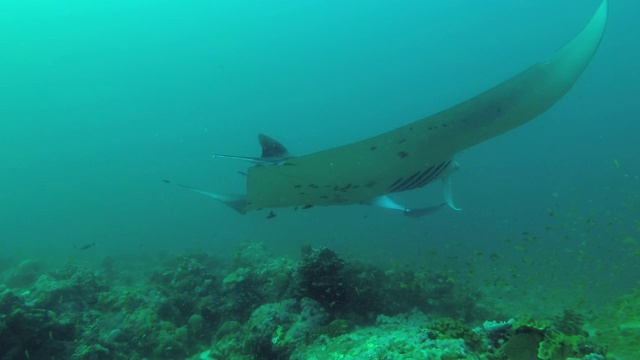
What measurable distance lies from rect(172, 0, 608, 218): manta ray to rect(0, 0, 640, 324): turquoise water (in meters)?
35.4

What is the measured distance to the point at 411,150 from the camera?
394cm

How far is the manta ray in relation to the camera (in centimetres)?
325

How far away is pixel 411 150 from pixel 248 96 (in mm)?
106505

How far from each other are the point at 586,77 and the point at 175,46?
4752 inches

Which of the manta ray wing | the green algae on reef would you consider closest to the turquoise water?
the green algae on reef

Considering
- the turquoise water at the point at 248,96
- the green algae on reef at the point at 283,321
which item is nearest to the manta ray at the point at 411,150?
the green algae on reef at the point at 283,321

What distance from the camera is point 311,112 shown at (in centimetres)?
11475

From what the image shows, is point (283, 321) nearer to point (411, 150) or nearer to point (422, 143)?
point (411, 150)

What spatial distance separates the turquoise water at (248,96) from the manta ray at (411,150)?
35.4 meters

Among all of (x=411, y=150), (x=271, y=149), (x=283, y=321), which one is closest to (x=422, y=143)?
(x=411, y=150)

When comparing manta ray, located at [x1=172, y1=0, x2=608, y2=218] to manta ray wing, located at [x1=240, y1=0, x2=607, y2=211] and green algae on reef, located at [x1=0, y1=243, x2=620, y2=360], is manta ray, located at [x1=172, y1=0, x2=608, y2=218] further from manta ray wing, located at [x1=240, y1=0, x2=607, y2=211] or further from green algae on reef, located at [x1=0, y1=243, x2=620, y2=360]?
green algae on reef, located at [x1=0, y1=243, x2=620, y2=360]

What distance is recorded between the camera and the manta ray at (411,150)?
3.25m

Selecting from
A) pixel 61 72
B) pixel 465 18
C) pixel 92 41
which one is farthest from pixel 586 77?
pixel 61 72

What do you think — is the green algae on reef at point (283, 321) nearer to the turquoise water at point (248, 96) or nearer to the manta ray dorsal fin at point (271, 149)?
the manta ray dorsal fin at point (271, 149)
